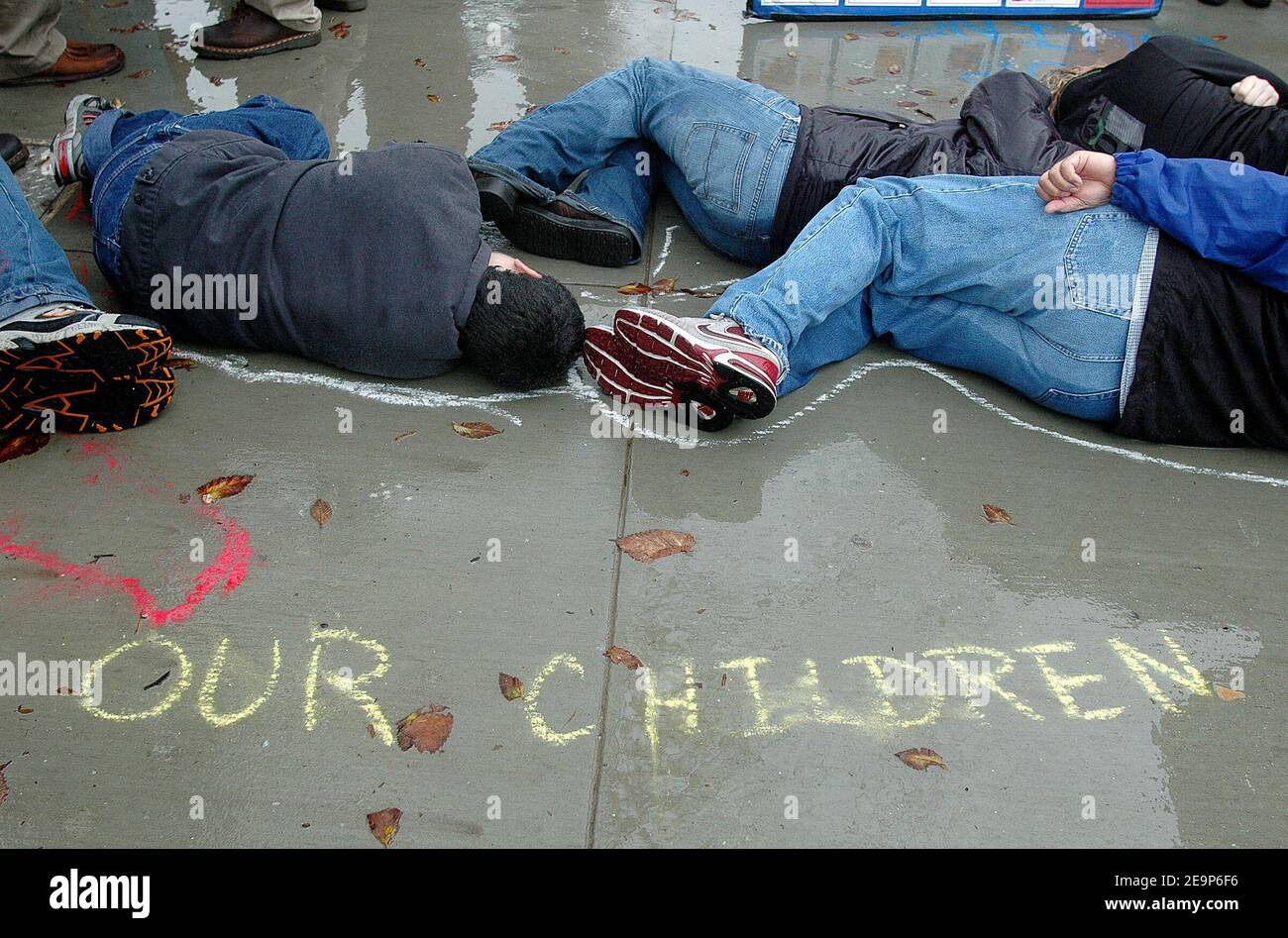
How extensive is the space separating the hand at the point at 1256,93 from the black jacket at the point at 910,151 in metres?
0.51

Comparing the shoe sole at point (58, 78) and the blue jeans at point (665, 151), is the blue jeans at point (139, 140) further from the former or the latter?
the shoe sole at point (58, 78)

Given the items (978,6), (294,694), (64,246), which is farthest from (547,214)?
(978,6)

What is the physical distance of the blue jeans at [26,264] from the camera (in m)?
2.87

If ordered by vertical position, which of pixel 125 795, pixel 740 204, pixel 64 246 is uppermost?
pixel 740 204

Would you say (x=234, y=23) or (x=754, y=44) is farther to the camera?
(x=754, y=44)

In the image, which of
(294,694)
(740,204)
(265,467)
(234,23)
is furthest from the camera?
(234,23)

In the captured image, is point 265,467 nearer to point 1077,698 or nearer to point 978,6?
point 1077,698

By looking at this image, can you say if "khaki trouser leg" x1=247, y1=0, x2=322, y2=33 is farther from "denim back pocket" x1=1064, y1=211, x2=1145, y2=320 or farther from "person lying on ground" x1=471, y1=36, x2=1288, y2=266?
"denim back pocket" x1=1064, y1=211, x2=1145, y2=320

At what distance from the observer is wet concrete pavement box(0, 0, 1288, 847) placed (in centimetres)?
211

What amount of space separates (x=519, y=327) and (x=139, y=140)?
4.48 ft

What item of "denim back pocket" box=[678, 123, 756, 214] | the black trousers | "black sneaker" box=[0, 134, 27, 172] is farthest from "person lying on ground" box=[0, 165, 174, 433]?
the black trousers

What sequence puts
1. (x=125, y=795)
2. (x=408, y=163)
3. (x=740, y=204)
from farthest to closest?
1. (x=740, y=204)
2. (x=408, y=163)
3. (x=125, y=795)

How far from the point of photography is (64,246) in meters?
3.57

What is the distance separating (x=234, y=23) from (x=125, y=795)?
4037mm
